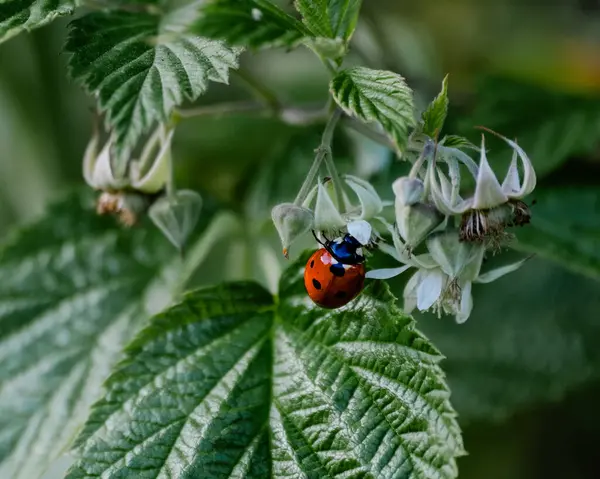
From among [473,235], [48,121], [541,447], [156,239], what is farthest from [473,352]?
[48,121]

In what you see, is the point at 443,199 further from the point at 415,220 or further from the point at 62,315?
the point at 62,315

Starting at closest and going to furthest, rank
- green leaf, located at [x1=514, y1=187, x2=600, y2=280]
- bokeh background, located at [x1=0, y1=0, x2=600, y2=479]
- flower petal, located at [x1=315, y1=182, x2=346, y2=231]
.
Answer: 1. flower petal, located at [x1=315, y1=182, x2=346, y2=231]
2. green leaf, located at [x1=514, y1=187, x2=600, y2=280]
3. bokeh background, located at [x1=0, y1=0, x2=600, y2=479]

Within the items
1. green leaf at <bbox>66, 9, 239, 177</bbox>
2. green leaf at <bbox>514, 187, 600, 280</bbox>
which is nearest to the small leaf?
green leaf at <bbox>66, 9, 239, 177</bbox>

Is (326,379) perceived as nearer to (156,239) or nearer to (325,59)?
(325,59)

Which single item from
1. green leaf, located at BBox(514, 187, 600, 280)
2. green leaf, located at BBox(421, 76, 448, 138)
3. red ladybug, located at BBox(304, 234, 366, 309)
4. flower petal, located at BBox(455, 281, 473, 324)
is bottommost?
green leaf, located at BBox(514, 187, 600, 280)

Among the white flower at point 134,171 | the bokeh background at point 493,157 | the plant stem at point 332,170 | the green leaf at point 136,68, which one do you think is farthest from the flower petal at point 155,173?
the bokeh background at point 493,157

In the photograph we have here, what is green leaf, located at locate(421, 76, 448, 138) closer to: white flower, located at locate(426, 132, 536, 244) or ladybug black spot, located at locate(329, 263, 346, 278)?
white flower, located at locate(426, 132, 536, 244)
